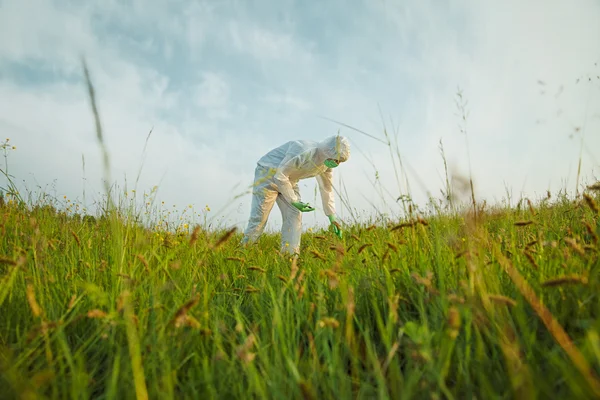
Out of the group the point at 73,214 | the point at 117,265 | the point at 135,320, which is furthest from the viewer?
the point at 73,214

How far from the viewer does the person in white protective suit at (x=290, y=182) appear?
6438 mm

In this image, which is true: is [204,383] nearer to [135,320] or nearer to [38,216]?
[135,320]

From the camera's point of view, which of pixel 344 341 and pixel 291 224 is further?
pixel 291 224

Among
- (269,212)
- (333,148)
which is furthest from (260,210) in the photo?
(333,148)

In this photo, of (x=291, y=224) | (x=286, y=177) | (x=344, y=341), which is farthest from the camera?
(x=291, y=224)

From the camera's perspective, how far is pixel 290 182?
278 inches

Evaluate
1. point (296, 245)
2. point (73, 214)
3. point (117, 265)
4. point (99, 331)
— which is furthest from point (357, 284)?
point (73, 214)

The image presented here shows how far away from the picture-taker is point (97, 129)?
1601 mm

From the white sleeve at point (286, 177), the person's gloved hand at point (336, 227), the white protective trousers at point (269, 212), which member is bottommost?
the person's gloved hand at point (336, 227)

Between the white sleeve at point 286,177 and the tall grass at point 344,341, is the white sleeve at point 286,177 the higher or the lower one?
the higher one

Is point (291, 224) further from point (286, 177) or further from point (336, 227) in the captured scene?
point (336, 227)

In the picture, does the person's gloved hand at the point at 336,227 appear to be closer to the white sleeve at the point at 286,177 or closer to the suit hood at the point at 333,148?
the white sleeve at the point at 286,177

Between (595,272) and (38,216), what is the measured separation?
19.3 feet

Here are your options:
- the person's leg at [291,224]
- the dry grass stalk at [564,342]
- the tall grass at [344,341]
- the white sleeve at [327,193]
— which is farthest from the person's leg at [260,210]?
the dry grass stalk at [564,342]
